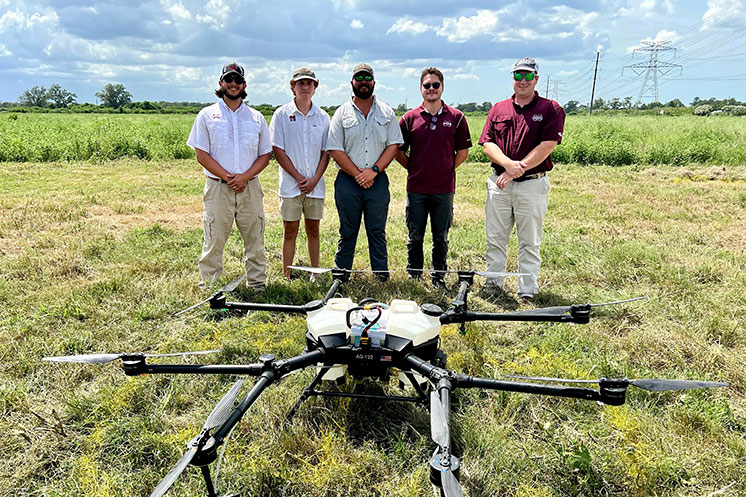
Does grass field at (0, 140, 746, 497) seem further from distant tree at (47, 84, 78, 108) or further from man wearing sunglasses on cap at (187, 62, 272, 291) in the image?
distant tree at (47, 84, 78, 108)

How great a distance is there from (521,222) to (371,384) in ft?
9.49

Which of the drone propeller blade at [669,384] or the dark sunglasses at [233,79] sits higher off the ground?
the dark sunglasses at [233,79]

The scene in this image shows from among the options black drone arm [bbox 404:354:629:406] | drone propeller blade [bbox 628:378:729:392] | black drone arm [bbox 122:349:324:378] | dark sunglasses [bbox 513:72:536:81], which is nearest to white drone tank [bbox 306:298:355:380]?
black drone arm [bbox 122:349:324:378]

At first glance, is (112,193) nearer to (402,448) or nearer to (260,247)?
(260,247)

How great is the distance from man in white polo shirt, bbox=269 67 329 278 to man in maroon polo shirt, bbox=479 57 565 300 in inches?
78.0

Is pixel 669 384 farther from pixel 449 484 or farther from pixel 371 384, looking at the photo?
pixel 371 384

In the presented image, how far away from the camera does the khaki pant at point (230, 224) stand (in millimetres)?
5609

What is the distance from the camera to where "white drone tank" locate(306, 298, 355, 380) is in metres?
3.32

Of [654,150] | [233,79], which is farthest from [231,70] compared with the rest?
[654,150]

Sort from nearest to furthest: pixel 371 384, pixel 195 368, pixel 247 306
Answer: pixel 195 368 < pixel 247 306 < pixel 371 384

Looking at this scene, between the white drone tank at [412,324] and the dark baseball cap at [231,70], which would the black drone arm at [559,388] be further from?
the dark baseball cap at [231,70]

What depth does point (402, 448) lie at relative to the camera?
322 cm

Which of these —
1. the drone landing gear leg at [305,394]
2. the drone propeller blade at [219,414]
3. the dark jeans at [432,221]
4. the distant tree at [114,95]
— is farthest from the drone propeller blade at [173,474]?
the distant tree at [114,95]

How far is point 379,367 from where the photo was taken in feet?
10.5
